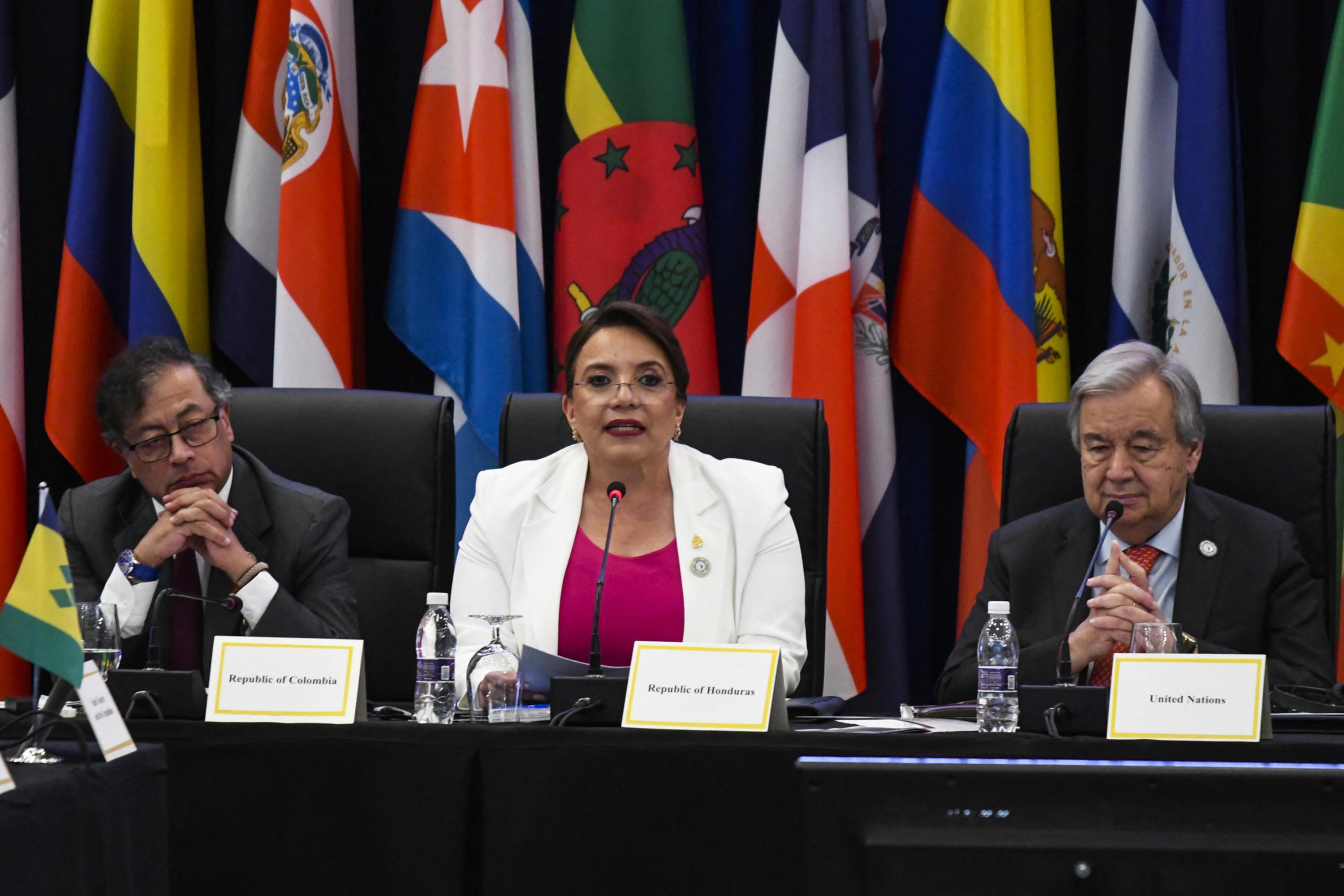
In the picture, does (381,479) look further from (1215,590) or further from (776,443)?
(1215,590)

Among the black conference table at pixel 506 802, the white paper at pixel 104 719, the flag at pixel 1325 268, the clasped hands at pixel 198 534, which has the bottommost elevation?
the black conference table at pixel 506 802

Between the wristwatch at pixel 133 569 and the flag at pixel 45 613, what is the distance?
953 mm

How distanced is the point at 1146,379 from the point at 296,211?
79.4 inches

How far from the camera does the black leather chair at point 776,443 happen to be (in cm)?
261

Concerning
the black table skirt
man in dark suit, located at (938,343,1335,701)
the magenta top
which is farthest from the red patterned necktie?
the black table skirt

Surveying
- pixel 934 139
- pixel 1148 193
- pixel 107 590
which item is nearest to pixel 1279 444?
pixel 1148 193

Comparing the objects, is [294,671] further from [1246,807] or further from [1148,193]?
[1148,193]

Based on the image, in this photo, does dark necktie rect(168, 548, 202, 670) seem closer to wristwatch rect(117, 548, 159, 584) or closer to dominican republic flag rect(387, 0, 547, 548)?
wristwatch rect(117, 548, 159, 584)

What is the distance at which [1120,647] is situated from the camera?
2.02 meters

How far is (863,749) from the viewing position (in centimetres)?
168

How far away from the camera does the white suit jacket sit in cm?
239

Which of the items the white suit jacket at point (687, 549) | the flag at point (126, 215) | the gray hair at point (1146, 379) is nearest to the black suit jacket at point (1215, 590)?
the gray hair at point (1146, 379)

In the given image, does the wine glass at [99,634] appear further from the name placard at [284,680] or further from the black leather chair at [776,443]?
the black leather chair at [776,443]

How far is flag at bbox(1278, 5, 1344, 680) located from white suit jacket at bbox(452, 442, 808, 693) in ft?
4.65
